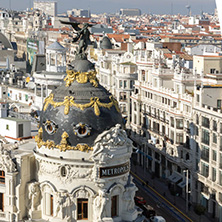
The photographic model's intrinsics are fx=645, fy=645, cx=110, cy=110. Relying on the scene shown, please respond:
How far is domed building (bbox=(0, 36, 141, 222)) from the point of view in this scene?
2149 inches

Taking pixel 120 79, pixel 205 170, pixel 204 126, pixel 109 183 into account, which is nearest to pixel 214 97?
pixel 204 126

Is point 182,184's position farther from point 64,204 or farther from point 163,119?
point 64,204

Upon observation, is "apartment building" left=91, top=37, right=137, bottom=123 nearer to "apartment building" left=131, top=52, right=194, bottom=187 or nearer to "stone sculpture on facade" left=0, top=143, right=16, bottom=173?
"apartment building" left=131, top=52, right=194, bottom=187

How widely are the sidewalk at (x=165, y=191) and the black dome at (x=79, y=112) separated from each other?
45510 millimetres

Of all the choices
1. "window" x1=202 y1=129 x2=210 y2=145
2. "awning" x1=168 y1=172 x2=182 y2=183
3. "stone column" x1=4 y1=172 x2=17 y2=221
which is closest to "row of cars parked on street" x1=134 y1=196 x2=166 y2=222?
"stone column" x1=4 y1=172 x2=17 y2=221

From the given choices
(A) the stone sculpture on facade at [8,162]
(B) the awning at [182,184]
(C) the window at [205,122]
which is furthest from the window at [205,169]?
(A) the stone sculpture on facade at [8,162]

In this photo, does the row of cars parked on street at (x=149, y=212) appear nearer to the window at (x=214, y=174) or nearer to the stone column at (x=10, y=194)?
the window at (x=214, y=174)

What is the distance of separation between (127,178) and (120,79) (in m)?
89.9

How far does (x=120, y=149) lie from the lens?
54.6 meters

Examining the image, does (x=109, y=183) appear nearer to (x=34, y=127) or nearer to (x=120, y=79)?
(x=34, y=127)

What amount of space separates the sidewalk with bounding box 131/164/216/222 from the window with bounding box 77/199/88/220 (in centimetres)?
4432

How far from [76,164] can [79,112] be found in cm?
454

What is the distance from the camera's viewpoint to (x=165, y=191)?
112 metres

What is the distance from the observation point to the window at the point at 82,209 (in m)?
55.7
